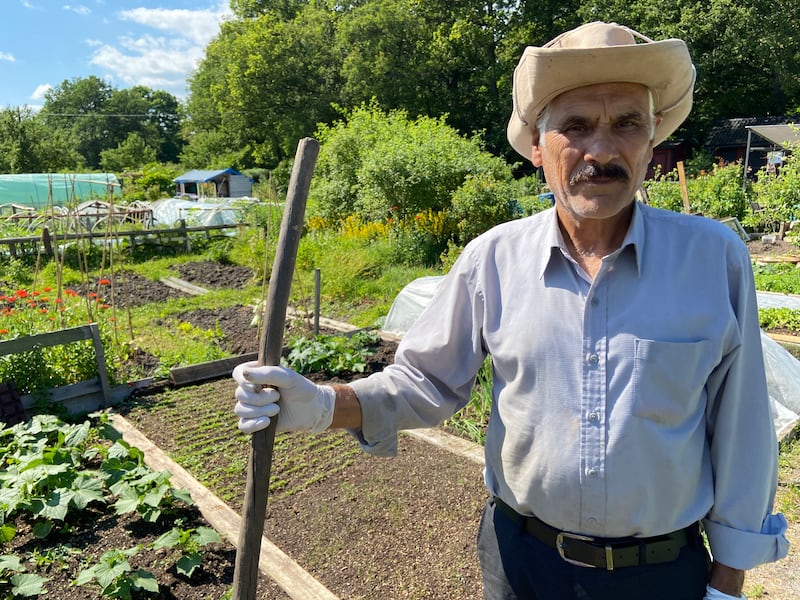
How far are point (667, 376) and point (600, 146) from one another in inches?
22.7

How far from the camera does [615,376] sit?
1375 mm

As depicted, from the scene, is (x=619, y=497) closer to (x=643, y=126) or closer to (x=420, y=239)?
(x=643, y=126)

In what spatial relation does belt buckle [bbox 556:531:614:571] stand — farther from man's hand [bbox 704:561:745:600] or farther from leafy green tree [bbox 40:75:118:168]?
leafy green tree [bbox 40:75:118:168]

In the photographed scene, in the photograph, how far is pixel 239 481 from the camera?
152 inches

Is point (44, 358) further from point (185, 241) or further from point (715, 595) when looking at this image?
point (185, 241)

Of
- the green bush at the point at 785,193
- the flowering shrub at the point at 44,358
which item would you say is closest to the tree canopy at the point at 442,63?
the green bush at the point at 785,193

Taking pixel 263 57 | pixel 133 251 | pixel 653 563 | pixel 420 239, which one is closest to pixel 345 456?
pixel 653 563

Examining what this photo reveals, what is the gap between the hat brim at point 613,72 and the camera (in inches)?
55.1

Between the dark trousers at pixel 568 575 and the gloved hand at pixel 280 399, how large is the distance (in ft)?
1.95

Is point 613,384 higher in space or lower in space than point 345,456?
higher

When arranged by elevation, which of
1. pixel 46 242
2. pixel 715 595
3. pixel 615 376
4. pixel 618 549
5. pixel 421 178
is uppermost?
pixel 421 178

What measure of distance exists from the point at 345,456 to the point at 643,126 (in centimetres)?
329

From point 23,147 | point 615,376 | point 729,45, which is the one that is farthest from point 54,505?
point 23,147

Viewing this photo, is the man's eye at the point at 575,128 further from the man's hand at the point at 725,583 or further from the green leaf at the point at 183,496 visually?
the green leaf at the point at 183,496
